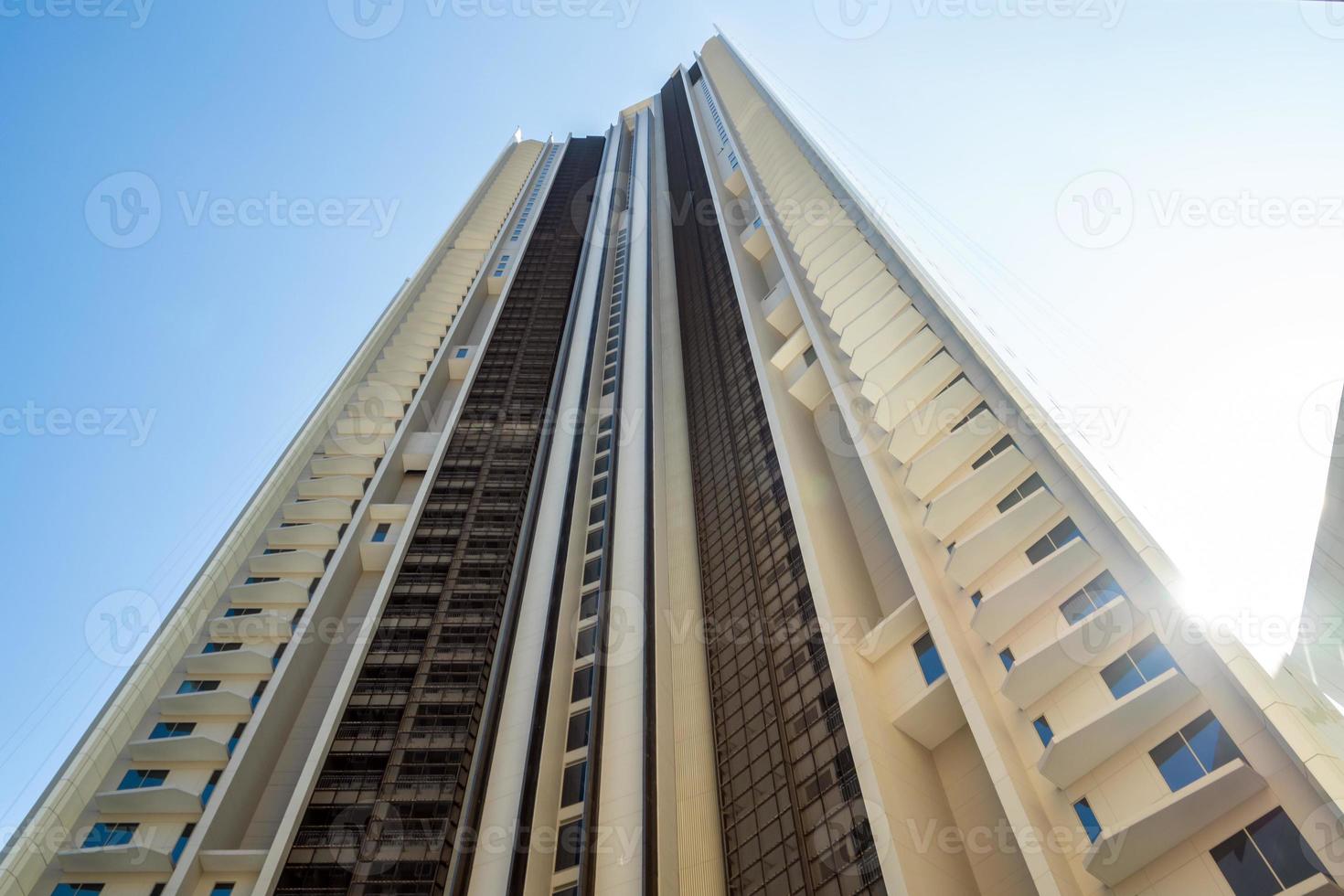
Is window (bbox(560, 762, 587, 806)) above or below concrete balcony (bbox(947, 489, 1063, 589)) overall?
below

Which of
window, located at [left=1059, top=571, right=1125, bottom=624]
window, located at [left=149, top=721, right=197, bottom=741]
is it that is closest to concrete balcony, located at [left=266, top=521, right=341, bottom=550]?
window, located at [left=149, top=721, right=197, bottom=741]

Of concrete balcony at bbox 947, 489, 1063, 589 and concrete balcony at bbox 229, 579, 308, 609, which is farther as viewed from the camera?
concrete balcony at bbox 229, 579, 308, 609

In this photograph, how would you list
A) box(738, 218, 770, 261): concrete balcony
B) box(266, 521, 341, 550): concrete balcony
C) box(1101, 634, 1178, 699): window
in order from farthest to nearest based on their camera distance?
box(738, 218, 770, 261): concrete balcony < box(266, 521, 341, 550): concrete balcony < box(1101, 634, 1178, 699): window

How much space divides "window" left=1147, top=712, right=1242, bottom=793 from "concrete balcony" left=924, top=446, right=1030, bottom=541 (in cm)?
789

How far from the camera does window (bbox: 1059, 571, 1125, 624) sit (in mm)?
16922

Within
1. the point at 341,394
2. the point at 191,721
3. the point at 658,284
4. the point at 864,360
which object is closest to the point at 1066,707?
the point at 864,360

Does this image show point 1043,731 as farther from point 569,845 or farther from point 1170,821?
point 569,845

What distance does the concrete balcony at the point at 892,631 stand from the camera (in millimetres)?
21531

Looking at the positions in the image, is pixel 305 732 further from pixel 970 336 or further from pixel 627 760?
pixel 970 336

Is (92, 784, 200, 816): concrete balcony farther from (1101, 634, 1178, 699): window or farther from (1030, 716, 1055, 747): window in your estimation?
(1101, 634, 1178, 699): window

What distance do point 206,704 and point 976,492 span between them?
2443 cm

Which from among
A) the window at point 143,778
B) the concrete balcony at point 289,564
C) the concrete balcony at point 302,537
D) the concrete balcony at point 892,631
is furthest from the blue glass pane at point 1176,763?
the concrete balcony at point 302,537

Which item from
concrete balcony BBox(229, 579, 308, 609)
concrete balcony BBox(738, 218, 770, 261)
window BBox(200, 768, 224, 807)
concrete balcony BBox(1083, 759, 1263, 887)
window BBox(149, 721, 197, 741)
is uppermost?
concrete balcony BBox(738, 218, 770, 261)

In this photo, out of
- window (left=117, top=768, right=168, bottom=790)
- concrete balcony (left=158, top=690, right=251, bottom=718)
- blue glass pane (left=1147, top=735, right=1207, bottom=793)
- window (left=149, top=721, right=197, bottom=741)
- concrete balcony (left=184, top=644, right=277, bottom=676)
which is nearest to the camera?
blue glass pane (left=1147, top=735, right=1207, bottom=793)
